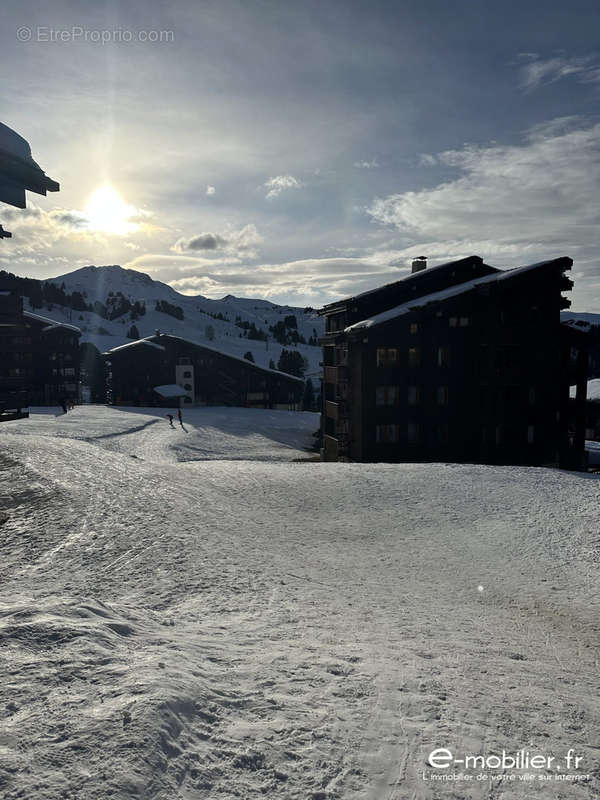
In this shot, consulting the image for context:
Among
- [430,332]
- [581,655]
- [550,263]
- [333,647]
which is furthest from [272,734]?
[550,263]

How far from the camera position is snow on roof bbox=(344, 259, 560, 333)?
3306 cm

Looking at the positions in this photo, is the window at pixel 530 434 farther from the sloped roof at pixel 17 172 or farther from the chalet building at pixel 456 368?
the sloped roof at pixel 17 172

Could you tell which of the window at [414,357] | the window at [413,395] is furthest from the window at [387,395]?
the window at [414,357]

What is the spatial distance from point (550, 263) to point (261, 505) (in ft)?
98.1

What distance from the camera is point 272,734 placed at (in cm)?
574

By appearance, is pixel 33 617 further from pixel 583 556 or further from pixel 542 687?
pixel 583 556

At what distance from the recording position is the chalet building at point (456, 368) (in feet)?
112

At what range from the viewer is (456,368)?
35281 mm

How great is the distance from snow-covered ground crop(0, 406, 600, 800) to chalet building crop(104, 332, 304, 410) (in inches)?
1751

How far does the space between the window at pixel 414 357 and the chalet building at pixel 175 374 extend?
121ft

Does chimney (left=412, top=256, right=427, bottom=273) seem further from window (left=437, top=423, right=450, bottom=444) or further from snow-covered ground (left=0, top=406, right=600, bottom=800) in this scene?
snow-covered ground (left=0, top=406, right=600, bottom=800)

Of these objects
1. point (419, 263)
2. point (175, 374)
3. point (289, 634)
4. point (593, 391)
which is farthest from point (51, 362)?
point (289, 634)

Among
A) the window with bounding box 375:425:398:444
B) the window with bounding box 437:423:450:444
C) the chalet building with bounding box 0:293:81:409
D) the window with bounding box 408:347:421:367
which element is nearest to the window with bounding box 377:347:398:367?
the window with bounding box 408:347:421:367

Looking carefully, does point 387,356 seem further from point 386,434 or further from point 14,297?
point 14,297
